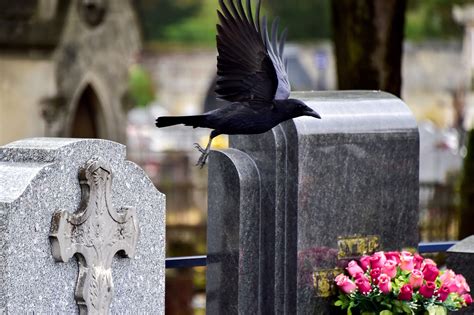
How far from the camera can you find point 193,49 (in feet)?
201

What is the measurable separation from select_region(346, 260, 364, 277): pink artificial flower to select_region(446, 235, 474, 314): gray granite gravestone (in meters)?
1.06

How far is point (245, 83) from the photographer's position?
290 inches

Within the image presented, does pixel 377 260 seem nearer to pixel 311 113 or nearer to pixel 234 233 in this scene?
pixel 234 233

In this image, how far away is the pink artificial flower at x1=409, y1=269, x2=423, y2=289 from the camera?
762 cm

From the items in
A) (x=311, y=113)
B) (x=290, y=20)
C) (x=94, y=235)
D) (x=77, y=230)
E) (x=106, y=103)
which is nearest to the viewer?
(x=77, y=230)

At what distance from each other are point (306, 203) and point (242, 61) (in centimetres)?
89

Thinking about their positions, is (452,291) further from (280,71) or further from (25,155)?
(25,155)

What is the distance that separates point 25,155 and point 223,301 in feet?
6.09

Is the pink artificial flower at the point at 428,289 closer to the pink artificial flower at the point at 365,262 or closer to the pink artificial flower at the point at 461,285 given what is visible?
the pink artificial flower at the point at 461,285

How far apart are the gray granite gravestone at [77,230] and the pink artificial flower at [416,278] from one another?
1.46 m

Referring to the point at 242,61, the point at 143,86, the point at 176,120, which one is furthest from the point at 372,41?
the point at 143,86

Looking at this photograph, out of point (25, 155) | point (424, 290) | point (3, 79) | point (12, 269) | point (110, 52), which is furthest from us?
point (110, 52)

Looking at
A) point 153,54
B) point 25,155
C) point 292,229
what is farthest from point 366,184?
point 153,54

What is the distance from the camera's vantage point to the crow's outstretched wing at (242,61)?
731 cm
